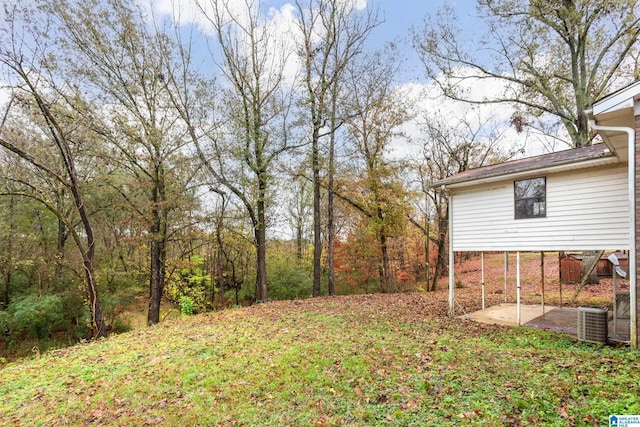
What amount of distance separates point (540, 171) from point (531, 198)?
2.26 ft

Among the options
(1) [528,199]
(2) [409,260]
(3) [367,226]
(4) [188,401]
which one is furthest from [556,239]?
(2) [409,260]

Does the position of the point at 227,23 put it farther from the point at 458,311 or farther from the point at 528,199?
the point at 458,311

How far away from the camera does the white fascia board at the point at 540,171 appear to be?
5.99 meters

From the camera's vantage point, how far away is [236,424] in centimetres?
349

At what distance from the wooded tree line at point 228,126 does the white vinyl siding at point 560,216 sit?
6.22m

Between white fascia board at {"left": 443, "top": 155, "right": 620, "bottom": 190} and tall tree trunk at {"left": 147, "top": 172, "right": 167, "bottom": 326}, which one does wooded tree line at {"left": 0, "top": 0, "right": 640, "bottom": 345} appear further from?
white fascia board at {"left": 443, "top": 155, "right": 620, "bottom": 190}

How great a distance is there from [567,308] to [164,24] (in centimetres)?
1725

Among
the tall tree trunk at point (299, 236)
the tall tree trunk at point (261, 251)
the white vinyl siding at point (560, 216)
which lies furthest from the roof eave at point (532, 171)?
the tall tree trunk at point (299, 236)

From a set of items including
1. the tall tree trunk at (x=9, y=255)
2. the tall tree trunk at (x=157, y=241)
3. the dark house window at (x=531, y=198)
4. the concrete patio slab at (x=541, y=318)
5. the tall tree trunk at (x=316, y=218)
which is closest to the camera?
the concrete patio slab at (x=541, y=318)

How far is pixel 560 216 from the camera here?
261 inches

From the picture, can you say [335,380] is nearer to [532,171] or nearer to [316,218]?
[532,171]

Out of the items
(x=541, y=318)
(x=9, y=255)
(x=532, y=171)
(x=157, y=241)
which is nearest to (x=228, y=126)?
(x=157, y=241)

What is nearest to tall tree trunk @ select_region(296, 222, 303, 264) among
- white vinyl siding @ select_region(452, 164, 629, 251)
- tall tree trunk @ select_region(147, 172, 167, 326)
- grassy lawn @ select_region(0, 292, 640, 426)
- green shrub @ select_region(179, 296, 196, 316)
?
green shrub @ select_region(179, 296, 196, 316)

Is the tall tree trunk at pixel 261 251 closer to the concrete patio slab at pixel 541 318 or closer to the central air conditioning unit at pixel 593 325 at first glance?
the concrete patio slab at pixel 541 318
